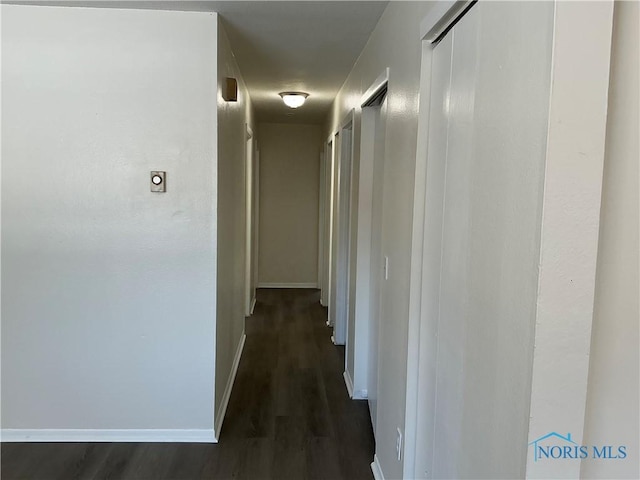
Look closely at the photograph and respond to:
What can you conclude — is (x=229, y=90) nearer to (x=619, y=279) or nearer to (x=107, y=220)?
(x=107, y=220)

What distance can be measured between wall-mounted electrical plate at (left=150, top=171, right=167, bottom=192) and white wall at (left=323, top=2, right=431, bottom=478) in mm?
1181

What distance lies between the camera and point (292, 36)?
2959 mm

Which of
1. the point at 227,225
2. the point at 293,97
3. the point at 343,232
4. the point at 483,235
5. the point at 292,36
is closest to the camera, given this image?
the point at 483,235

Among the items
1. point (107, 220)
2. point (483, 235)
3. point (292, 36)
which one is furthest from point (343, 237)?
point (483, 235)

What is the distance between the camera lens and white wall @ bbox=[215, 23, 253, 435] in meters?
2.83

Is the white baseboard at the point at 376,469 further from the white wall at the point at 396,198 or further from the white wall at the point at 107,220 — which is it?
the white wall at the point at 107,220

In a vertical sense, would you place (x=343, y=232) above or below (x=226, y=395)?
above

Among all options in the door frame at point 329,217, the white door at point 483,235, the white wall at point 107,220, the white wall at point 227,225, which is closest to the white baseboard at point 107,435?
the white wall at point 107,220

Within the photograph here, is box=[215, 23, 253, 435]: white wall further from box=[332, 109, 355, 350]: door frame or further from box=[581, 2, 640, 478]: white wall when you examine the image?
box=[581, 2, 640, 478]: white wall

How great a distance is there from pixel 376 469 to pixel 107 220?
1907 millimetres

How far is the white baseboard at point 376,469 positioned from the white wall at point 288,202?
4858 mm

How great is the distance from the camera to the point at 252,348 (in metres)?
4.45

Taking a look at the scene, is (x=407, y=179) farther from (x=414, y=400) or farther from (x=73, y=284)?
(x=73, y=284)

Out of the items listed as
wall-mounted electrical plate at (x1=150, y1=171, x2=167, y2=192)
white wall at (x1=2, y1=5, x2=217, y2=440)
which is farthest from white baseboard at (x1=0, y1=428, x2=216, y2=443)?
wall-mounted electrical plate at (x1=150, y1=171, x2=167, y2=192)
